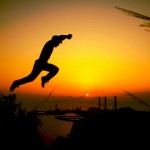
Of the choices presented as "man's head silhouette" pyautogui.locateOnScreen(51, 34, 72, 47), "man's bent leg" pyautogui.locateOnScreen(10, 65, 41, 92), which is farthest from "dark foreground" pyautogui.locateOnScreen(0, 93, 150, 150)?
"man's head silhouette" pyautogui.locateOnScreen(51, 34, 72, 47)

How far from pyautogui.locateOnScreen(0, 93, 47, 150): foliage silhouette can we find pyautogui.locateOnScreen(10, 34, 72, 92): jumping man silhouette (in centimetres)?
Answer: 167

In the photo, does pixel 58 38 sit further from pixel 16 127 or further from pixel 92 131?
pixel 92 131

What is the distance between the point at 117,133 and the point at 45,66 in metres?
Answer: 4.75

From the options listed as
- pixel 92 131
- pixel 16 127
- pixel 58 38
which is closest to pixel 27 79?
pixel 58 38

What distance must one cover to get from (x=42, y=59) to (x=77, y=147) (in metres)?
6.45

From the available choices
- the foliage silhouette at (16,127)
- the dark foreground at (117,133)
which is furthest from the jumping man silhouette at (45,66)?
the dark foreground at (117,133)

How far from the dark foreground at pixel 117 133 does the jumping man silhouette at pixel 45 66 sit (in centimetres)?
428

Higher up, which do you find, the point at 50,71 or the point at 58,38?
the point at 58,38

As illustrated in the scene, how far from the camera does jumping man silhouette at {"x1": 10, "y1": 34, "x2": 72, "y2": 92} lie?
20.3ft

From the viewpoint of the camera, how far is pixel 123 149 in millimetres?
8383

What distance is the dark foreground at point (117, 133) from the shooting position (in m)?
8.45

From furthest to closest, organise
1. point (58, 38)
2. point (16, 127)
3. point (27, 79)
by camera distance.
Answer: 1. point (16, 127)
2. point (27, 79)
3. point (58, 38)

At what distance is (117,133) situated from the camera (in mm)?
9148

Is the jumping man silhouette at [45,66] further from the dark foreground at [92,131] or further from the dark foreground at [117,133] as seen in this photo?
the dark foreground at [117,133]
